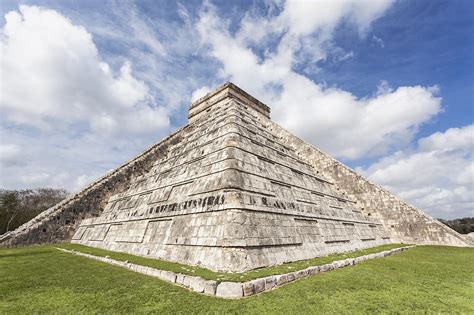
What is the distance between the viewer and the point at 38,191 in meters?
41.4

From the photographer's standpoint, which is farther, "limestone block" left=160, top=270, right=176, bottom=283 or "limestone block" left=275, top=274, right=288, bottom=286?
"limestone block" left=160, top=270, right=176, bottom=283

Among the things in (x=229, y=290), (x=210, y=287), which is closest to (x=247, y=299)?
(x=229, y=290)

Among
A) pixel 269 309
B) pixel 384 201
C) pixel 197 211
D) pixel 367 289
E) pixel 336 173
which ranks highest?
pixel 336 173

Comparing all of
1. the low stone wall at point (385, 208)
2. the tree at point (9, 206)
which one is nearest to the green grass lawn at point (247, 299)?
the low stone wall at point (385, 208)

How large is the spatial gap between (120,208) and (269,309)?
12426 millimetres

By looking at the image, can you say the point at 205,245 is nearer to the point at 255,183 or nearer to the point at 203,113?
the point at 255,183

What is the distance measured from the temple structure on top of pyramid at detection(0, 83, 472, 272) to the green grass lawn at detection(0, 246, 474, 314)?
1.61 meters

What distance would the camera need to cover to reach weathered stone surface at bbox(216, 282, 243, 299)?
510 centimetres

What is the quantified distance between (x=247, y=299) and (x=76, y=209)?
16.3m

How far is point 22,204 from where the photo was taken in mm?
37531

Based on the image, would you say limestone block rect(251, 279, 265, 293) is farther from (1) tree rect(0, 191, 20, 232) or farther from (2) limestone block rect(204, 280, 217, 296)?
(1) tree rect(0, 191, 20, 232)

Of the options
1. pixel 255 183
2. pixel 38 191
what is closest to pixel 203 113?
pixel 255 183

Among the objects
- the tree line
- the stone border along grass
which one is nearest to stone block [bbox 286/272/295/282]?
the stone border along grass

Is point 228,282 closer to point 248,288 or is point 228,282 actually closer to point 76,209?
point 248,288
